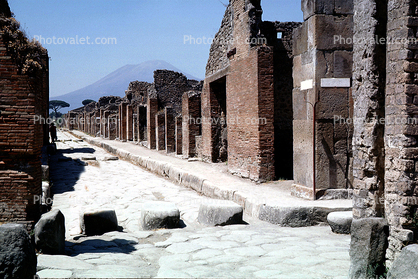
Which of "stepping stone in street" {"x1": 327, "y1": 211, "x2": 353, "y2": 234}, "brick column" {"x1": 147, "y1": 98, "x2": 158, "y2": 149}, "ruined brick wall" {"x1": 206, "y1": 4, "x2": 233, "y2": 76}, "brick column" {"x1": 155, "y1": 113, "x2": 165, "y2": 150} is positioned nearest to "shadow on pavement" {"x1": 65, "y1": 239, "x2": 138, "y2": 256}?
"stepping stone in street" {"x1": 327, "y1": 211, "x2": 353, "y2": 234}

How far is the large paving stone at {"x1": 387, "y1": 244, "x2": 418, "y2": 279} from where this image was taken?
8.94 feet

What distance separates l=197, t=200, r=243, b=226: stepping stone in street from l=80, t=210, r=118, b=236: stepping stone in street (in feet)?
4.80

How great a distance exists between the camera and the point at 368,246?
10.8 ft

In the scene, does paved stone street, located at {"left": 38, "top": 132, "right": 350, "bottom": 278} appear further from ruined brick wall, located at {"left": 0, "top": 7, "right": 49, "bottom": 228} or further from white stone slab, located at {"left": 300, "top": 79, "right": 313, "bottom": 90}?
white stone slab, located at {"left": 300, "top": 79, "right": 313, "bottom": 90}

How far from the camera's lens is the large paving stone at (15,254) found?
9.84 ft

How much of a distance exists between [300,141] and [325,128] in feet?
2.03

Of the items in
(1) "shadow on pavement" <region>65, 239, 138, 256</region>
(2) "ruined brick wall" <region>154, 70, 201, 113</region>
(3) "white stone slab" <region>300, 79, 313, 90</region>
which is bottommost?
(1) "shadow on pavement" <region>65, 239, 138, 256</region>

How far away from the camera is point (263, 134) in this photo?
891cm

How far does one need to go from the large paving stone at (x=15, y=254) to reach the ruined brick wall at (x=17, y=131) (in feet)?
7.89

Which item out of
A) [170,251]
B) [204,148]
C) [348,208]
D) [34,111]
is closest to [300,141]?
[348,208]

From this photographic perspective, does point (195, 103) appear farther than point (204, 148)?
Yes

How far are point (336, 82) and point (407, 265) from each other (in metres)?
4.48

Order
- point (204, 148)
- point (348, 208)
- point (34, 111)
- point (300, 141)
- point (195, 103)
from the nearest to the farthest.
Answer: point (34, 111) < point (348, 208) < point (300, 141) < point (204, 148) < point (195, 103)

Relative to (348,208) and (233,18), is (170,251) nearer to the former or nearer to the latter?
(348,208)
